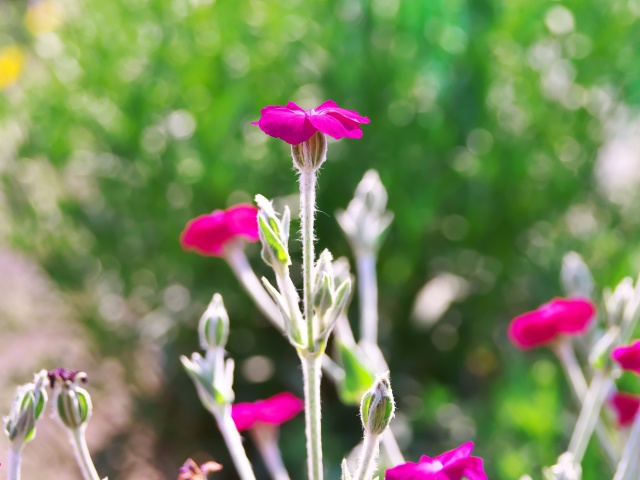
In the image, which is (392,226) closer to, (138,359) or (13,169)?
(138,359)

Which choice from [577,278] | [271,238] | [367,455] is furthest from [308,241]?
[577,278]

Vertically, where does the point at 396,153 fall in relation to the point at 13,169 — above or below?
below

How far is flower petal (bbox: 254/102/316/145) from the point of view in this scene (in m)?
0.54

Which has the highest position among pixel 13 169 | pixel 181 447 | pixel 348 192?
pixel 13 169

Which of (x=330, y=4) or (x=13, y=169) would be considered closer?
(x=330, y=4)

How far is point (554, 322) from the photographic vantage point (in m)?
0.85

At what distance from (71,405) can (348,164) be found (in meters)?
1.32

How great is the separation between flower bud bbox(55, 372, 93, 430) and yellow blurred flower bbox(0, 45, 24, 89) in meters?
2.57

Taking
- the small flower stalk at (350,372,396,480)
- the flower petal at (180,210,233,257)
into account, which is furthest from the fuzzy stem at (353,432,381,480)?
the flower petal at (180,210,233,257)

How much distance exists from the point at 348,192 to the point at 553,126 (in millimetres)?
→ 478

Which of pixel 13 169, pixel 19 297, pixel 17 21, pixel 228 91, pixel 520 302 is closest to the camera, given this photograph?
pixel 228 91

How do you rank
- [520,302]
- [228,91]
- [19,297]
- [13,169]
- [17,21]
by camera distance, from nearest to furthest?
[228,91] → [520,302] → [13,169] → [19,297] → [17,21]

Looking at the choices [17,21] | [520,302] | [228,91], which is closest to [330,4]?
[228,91]

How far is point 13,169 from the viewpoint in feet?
7.10
